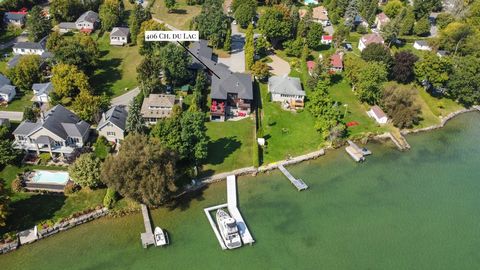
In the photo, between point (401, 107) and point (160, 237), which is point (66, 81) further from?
point (401, 107)

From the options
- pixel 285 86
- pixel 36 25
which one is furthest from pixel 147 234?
pixel 36 25

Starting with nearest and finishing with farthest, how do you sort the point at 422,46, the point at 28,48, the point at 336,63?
1. the point at 28,48
2. the point at 336,63
3. the point at 422,46

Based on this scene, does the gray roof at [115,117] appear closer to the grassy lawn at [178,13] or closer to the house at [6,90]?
the house at [6,90]

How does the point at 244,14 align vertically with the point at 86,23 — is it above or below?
above

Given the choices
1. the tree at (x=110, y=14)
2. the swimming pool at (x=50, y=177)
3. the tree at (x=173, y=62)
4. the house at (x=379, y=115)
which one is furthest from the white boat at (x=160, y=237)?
the tree at (x=110, y=14)

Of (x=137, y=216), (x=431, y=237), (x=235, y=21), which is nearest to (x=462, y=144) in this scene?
(x=431, y=237)

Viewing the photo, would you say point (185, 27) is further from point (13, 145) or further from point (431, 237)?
point (431, 237)

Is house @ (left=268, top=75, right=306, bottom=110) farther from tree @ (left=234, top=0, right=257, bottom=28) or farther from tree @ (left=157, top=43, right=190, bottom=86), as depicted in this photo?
tree @ (left=234, top=0, right=257, bottom=28)
